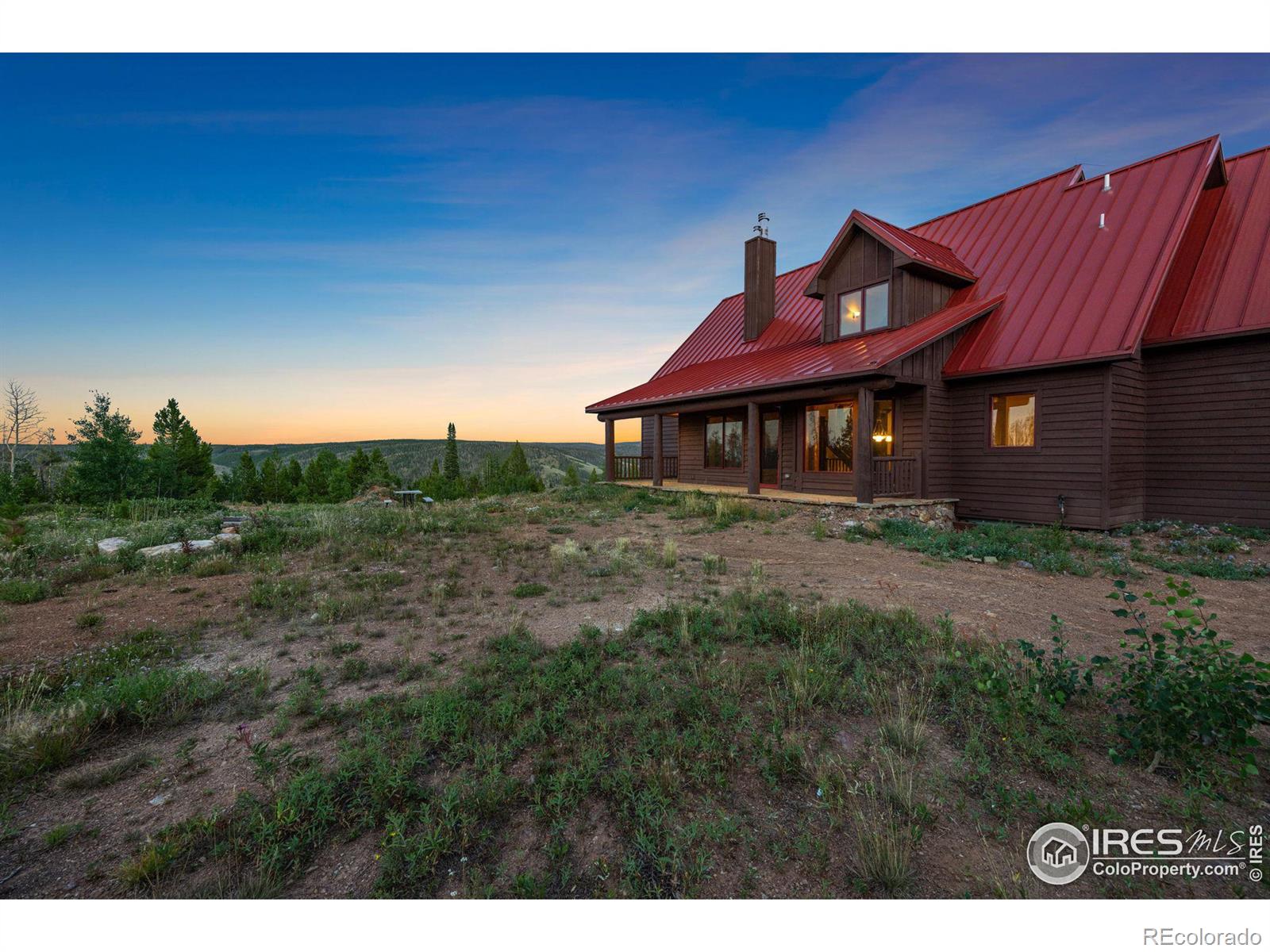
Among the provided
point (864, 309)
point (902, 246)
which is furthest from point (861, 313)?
point (902, 246)

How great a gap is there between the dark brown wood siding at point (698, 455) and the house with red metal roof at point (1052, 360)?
1434 mm

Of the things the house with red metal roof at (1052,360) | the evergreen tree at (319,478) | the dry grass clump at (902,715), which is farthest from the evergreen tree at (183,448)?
the dry grass clump at (902,715)

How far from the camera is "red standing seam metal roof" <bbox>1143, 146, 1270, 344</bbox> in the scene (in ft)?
30.9

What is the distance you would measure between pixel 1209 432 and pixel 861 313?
7381 millimetres

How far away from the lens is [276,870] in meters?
2.06

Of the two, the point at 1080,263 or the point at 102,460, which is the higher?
the point at 1080,263

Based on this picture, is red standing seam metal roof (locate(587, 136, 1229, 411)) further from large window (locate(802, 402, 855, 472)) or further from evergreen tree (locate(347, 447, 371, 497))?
evergreen tree (locate(347, 447, 371, 497))

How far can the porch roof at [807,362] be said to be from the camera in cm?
1109

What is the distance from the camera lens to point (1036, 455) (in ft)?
35.9

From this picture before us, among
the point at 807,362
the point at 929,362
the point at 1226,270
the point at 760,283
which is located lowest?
the point at 929,362

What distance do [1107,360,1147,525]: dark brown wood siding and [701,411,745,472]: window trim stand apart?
8.79m

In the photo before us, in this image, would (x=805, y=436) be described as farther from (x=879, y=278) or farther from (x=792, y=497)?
(x=879, y=278)

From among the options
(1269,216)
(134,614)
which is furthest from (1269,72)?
(134,614)

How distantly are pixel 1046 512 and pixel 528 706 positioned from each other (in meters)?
12.2
